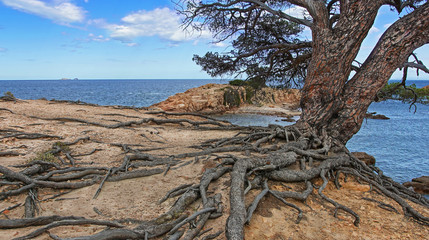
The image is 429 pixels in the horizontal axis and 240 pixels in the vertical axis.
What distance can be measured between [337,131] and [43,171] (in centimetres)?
747

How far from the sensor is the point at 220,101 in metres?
31.0

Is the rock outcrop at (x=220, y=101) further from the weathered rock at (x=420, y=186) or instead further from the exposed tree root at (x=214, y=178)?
the exposed tree root at (x=214, y=178)

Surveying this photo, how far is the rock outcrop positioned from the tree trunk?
58.9ft

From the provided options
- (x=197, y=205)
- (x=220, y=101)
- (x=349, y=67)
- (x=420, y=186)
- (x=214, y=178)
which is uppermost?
(x=349, y=67)

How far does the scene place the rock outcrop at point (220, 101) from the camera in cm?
2814

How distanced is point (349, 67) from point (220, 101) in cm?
2393

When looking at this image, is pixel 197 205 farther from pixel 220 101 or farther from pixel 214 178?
pixel 220 101

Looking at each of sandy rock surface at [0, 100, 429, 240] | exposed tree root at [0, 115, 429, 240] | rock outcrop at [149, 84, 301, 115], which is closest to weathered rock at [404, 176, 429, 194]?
exposed tree root at [0, 115, 429, 240]

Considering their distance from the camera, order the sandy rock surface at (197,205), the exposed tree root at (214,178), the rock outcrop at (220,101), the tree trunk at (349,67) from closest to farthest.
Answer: the exposed tree root at (214,178) → the sandy rock surface at (197,205) → the tree trunk at (349,67) → the rock outcrop at (220,101)

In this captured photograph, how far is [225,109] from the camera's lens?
3120 centimetres

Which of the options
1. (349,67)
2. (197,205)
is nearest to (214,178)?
(197,205)

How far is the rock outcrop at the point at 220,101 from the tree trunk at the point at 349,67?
1794 centimetres

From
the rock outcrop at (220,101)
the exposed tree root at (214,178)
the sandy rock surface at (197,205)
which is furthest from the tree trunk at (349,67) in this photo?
the rock outcrop at (220,101)

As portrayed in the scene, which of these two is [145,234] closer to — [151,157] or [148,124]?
[151,157]
